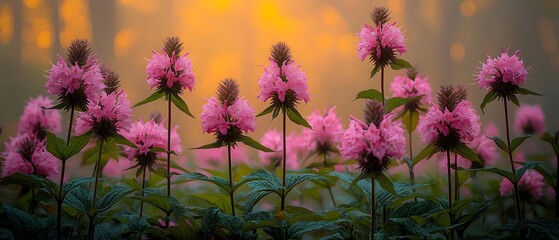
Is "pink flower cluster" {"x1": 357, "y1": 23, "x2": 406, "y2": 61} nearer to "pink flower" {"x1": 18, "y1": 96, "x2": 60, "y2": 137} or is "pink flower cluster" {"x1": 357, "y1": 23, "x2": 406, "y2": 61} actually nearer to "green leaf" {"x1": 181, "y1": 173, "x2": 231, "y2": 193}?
"green leaf" {"x1": 181, "y1": 173, "x2": 231, "y2": 193}

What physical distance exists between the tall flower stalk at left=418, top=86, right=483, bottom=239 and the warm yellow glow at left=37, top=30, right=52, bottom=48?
101 inches

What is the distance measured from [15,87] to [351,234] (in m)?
2.59

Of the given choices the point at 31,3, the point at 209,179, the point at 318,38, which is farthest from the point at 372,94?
the point at 318,38

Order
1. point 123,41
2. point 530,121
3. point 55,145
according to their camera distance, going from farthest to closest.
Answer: point 123,41
point 530,121
point 55,145

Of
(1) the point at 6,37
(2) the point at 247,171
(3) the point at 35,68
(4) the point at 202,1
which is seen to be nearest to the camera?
(2) the point at 247,171

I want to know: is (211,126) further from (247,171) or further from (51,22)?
A: (51,22)

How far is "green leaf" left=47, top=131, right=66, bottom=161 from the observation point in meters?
1.00

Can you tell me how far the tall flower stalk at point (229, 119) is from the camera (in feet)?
3.43

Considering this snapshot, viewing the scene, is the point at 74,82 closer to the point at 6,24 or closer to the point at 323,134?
the point at 323,134

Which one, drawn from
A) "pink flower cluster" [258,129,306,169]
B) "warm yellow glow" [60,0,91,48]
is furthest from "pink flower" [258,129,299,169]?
"warm yellow glow" [60,0,91,48]

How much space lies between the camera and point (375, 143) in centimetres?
88

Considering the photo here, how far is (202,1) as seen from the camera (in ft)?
11.5

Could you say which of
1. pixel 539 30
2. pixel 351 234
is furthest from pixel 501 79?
pixel 539 30

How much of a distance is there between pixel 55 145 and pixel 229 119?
15.1 inches
